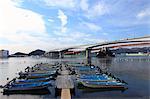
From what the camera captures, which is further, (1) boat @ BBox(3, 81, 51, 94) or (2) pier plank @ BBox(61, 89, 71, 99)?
(1) boat @ BBox(3, 81, 51, 94)

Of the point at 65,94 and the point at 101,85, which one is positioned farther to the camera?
the point at 101,85

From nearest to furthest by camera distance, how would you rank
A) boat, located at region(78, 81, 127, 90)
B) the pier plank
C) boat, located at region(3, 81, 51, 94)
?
1. the pier plank
2. boat, located at region(3, 81, 51, 94)
3. boat, located at region(78, 81, 127, 90)

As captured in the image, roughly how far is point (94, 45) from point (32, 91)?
75.6m

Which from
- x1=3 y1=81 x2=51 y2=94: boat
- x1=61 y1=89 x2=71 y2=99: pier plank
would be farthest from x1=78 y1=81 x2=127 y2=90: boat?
x1=61 y1=89 x2=71 y2=99: pier plank

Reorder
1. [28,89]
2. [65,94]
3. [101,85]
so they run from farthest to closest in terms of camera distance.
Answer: [101,85]
[28,89]
[65,94]

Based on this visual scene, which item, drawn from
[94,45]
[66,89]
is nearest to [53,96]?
[66,89]

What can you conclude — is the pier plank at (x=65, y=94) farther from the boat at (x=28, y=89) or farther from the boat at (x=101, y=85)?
the boat at (x=101, y=85)

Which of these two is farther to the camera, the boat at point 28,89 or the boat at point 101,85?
the boat at point 101,85

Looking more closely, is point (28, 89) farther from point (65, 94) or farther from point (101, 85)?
point (101, 85)

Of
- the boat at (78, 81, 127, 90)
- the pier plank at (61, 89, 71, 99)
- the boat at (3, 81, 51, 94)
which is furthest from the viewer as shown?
the boat at (78, 81, 127, 90)

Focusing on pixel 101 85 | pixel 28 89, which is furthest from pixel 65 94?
pixel 101 85

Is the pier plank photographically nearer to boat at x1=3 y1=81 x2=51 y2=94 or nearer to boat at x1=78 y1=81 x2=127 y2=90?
boat at x1=3 y1=81 x2=51 y2=94

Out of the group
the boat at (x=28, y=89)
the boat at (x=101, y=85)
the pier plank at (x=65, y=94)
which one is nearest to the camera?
the pier plank at (x=65, y=94)

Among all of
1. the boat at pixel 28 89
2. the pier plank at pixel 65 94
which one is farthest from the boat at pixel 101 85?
the pier plank at pixel 65 94
